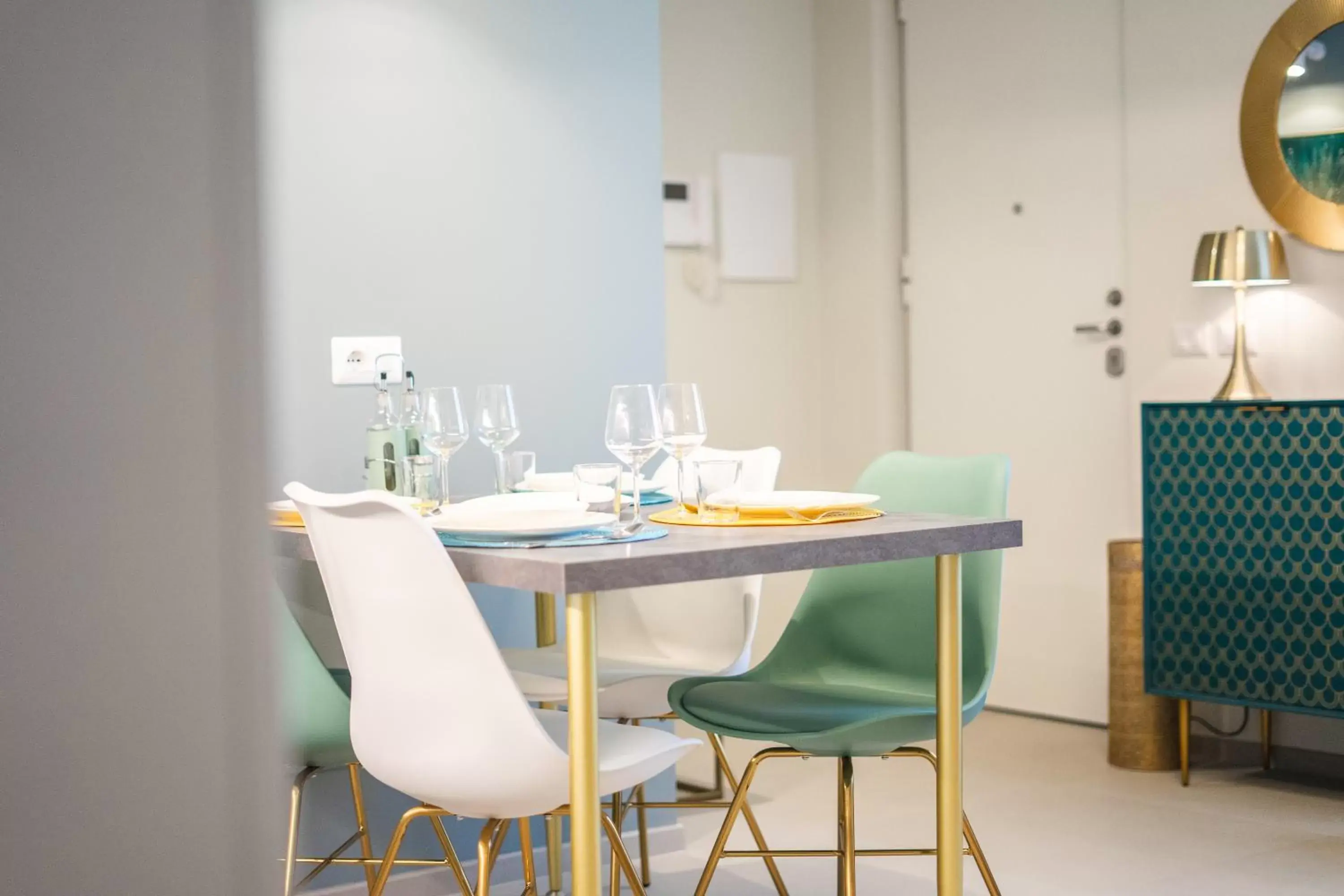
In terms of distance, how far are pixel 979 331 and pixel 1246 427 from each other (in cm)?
134

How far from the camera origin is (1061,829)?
3303 millimetres

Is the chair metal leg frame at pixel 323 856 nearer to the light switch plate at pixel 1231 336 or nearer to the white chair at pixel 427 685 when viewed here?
the white chair at pixel 427 685

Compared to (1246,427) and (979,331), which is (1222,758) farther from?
(979,331)

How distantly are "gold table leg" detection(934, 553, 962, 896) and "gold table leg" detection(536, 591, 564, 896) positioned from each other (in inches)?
28.3

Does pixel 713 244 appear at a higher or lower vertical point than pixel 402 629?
higher

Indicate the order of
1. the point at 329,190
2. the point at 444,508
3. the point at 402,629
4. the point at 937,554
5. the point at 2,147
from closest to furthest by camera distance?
the point at 2,147, the point at 402,629, the point at 937,554, the point at 444,508, the point at 329,190

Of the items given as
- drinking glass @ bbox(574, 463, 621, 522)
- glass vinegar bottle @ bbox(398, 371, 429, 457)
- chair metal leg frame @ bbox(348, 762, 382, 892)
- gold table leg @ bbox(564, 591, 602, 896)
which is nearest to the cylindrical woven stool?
glass vinegar bottle @ bbox(398, 371, 429, 457)

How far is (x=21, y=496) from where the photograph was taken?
322 millimetres

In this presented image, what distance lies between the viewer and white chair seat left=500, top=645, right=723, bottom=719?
8.40 feet

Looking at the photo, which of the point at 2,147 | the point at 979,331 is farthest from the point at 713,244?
the point at 2,147

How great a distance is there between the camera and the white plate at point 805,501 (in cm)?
205


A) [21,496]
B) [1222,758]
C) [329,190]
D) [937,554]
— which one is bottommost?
[1222,758]

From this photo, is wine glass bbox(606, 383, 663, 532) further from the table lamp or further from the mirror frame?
the mirror frame

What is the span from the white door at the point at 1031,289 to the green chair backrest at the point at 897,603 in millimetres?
2000
